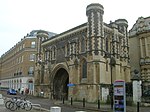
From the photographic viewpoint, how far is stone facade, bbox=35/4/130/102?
2742 centimetres

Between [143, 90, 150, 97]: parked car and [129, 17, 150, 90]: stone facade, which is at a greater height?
[129, 17, 150, 90]: stone facade

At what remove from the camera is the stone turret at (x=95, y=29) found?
27.6m

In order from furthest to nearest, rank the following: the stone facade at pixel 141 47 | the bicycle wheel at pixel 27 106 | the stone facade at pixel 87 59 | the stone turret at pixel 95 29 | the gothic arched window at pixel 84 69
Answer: the stone facade at pixel 141 47, the gothic arched window at pixel 84 69, the stone turret at pixel 95 29, the stone facade at pixel 87 59, the bicycle wheel at pixel 27 106

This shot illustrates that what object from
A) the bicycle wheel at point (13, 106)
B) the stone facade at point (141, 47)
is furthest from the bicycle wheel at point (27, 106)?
the stone facade at point (141, 47)

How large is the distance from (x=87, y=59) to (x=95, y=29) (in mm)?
4219

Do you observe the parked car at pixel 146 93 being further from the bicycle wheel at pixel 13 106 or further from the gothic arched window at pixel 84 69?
the bicycle wheel at pixel 13 106

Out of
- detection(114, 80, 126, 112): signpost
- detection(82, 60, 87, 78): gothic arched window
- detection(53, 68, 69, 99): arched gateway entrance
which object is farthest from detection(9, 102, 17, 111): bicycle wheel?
detection(53, 68, 69, 99): arched gateway entrance

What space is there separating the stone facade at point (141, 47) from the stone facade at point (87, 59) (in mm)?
2732

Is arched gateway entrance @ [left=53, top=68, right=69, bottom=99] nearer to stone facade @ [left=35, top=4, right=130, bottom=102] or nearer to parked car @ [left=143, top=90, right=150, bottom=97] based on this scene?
stone facade @ [left=35, top=4, right=130, bottom=102]

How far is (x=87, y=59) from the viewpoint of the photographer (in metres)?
Answer: 28.3

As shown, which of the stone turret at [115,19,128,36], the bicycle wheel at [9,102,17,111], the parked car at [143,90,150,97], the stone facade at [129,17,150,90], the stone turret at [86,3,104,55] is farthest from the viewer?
the stone turret at [115,19,128,36]

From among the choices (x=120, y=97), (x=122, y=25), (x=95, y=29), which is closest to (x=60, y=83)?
(x=95, y=29)

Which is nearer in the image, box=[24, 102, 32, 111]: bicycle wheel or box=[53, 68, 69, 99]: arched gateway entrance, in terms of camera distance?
box=[24, 102, 32, 111]: bicycle wheel

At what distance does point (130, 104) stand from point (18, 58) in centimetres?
4285
